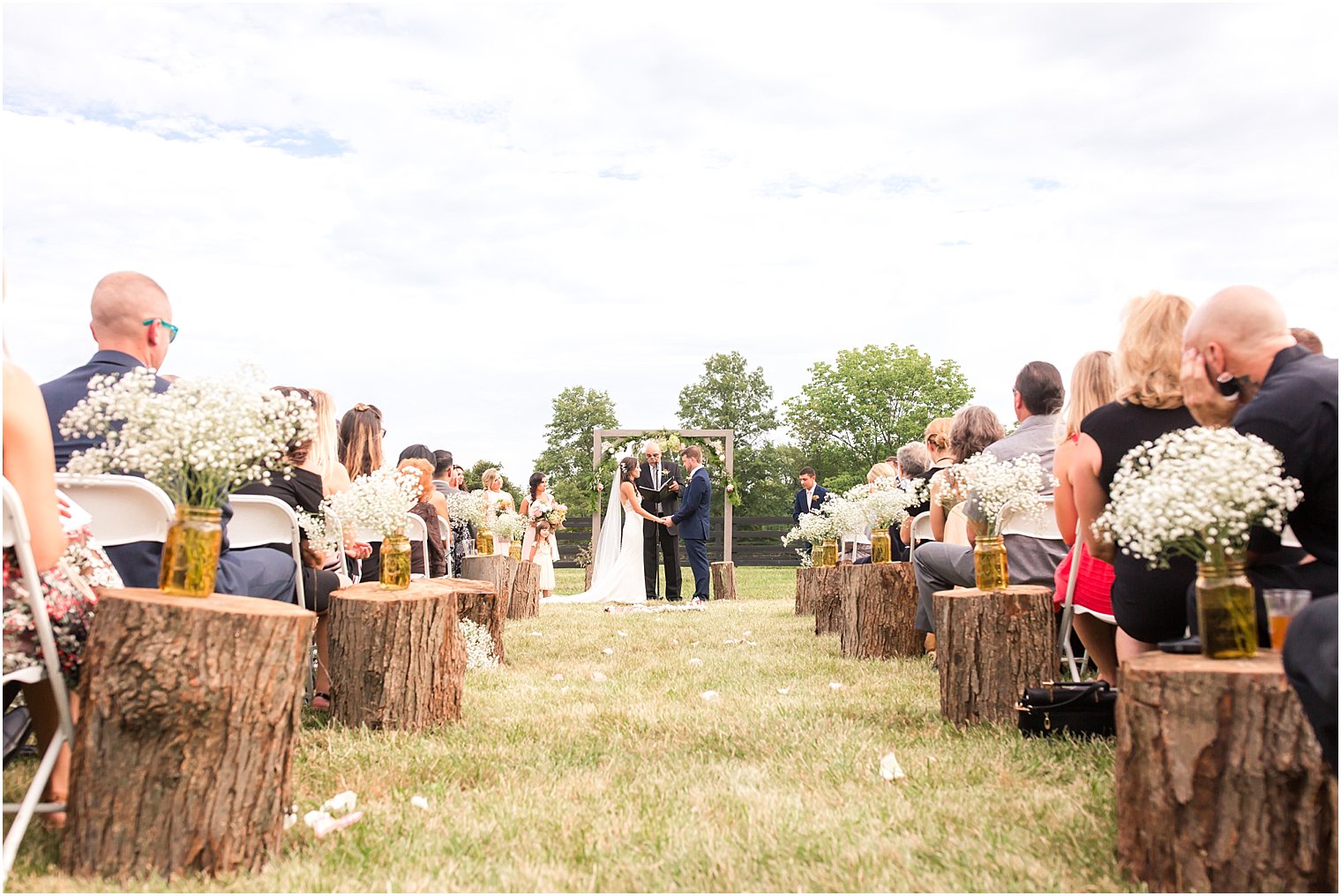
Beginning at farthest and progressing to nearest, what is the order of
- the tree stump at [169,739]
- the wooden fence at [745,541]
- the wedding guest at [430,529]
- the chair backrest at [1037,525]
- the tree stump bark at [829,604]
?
the wooden fence at [745,541] < the tree stump bark at [829,604] < the wedding guest at [430,529] < the chair backrest at [1037,525] < the tree stump at [169,739]

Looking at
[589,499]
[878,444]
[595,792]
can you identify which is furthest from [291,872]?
[878,444]

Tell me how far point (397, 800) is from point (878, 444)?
150 ft

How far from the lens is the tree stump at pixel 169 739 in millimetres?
2582

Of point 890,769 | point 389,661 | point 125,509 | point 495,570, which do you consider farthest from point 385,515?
point 495,570

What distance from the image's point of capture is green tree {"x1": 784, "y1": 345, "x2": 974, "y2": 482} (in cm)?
4784

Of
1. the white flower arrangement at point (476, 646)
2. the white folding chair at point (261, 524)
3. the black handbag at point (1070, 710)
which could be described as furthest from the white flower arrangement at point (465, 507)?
the black handbag at point (1070, 710)

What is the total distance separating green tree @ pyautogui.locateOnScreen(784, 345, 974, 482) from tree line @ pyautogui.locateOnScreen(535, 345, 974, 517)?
0.13 ft

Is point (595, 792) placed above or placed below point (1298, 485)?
below

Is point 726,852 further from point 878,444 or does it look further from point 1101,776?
point 878,444

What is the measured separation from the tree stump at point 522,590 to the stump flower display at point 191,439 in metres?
8.13

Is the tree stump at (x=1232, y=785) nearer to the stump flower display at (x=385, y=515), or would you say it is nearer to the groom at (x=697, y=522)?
the stump flower display at (x=385, y=515)

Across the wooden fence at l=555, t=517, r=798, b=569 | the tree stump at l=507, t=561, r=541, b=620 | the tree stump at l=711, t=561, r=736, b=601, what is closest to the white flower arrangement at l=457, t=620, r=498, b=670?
the tree stump at l=507, t=561, r=541, b=620

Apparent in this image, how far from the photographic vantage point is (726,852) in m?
2.79

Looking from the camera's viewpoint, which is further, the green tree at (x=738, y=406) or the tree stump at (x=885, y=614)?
the green tree at (x=738, y=406)
